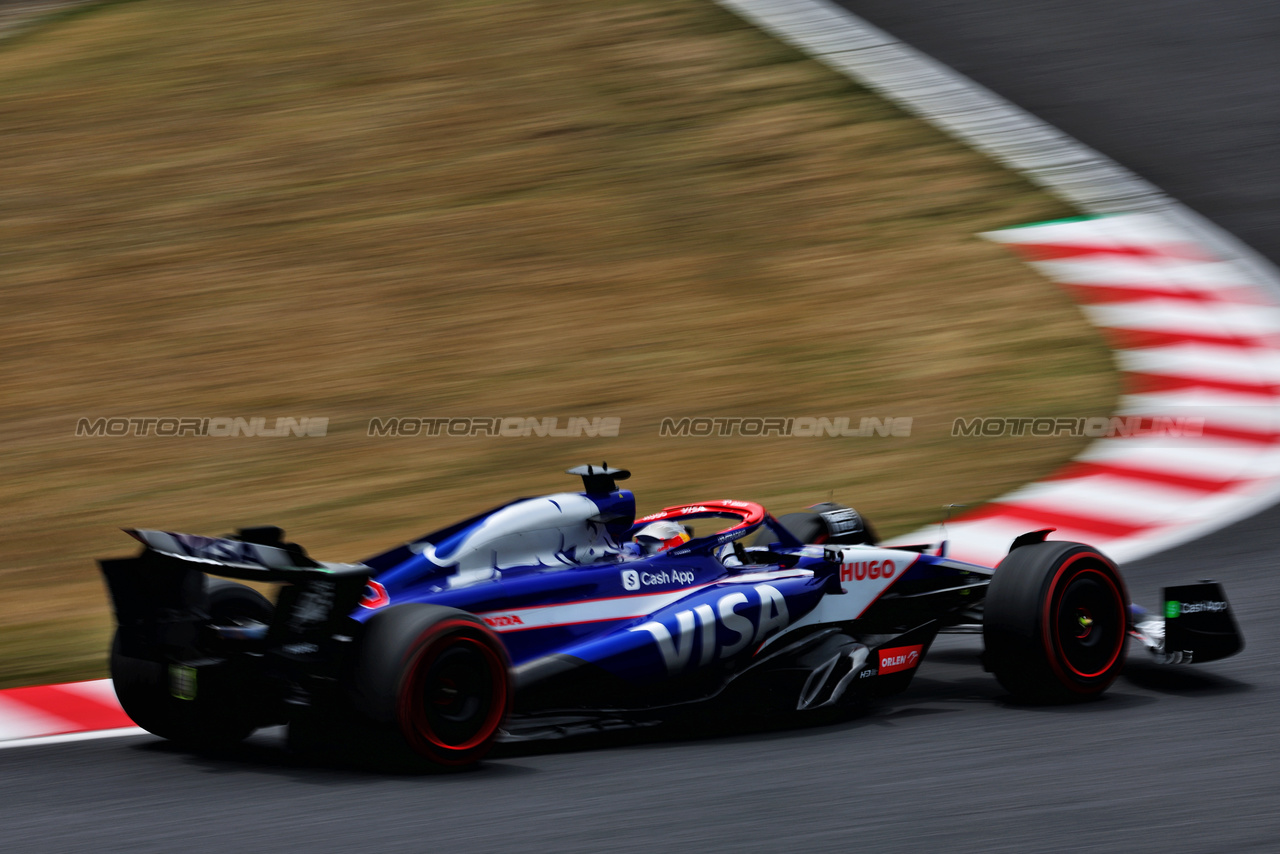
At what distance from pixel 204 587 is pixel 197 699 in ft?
1.09

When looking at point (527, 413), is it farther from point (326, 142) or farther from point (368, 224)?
point (326, 142)

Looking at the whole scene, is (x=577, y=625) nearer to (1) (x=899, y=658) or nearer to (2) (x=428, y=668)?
(2) (x=428, y=668)

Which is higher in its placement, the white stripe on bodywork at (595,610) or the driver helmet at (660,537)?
the driver helmet at (660,537)

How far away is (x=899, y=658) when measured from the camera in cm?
525

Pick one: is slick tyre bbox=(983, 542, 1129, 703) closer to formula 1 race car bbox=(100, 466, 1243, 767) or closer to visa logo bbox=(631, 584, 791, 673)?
formula 1 race car bbox=(100, 466, 1243, 767)

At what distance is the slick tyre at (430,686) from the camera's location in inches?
165

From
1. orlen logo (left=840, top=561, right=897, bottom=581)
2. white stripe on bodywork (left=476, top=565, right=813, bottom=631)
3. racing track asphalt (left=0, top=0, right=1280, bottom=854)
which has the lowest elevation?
racing track asphalt (left=0, top=0, right=1280, bottom=854)

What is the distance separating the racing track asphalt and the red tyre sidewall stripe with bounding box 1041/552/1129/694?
11 cm

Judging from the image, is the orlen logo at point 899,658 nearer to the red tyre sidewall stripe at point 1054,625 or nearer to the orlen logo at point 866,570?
the orlen logo at point 866,570

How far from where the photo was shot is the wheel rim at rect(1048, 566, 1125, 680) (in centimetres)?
517

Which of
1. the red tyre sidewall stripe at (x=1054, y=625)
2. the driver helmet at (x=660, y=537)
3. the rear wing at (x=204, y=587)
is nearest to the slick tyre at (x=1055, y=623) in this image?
the red tyre sidewall stripe at (x=1054, y=625)

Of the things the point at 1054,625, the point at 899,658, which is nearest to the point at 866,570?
the point at 899,658

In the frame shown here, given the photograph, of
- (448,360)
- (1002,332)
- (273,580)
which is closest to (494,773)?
(273,580)

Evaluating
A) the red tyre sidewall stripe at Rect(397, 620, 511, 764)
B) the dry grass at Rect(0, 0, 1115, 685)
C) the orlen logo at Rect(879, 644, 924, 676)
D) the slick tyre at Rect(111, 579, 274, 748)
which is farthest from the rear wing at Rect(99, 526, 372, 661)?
the orlen logo at Rect(879, 644, 924, 676)
